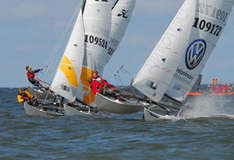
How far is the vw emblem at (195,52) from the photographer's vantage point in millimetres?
19875

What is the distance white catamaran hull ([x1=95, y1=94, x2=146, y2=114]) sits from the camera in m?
22.6

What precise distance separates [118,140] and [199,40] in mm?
7099

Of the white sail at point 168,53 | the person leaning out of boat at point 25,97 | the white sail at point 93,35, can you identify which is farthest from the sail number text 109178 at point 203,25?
the person leaning out of boat at point 25,97

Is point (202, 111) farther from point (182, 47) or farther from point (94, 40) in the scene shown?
point (182, 47)

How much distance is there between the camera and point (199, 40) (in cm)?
1983

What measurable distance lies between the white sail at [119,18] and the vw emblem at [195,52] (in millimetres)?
7478

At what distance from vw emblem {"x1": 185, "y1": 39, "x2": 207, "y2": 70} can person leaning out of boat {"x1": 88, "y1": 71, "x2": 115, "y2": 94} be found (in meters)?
5.25

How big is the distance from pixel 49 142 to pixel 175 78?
753cm

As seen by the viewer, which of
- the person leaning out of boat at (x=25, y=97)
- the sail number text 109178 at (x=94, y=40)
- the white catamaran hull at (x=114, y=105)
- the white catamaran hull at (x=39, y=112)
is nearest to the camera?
the white catamaran hull at (x=114, y=105)

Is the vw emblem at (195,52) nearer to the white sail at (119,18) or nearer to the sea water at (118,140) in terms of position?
the sea water at (118,140)

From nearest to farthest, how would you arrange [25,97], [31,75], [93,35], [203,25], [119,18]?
[203,25] → [25,97] → [93,35] → [119,18] → [31,75]

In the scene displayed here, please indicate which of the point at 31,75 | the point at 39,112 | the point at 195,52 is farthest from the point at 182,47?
the point at 31,75

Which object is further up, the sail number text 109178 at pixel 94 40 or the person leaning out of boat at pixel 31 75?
→ the sail number text 109178 at pixel 94 40

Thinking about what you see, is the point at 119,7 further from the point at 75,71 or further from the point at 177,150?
the point at 177,150
